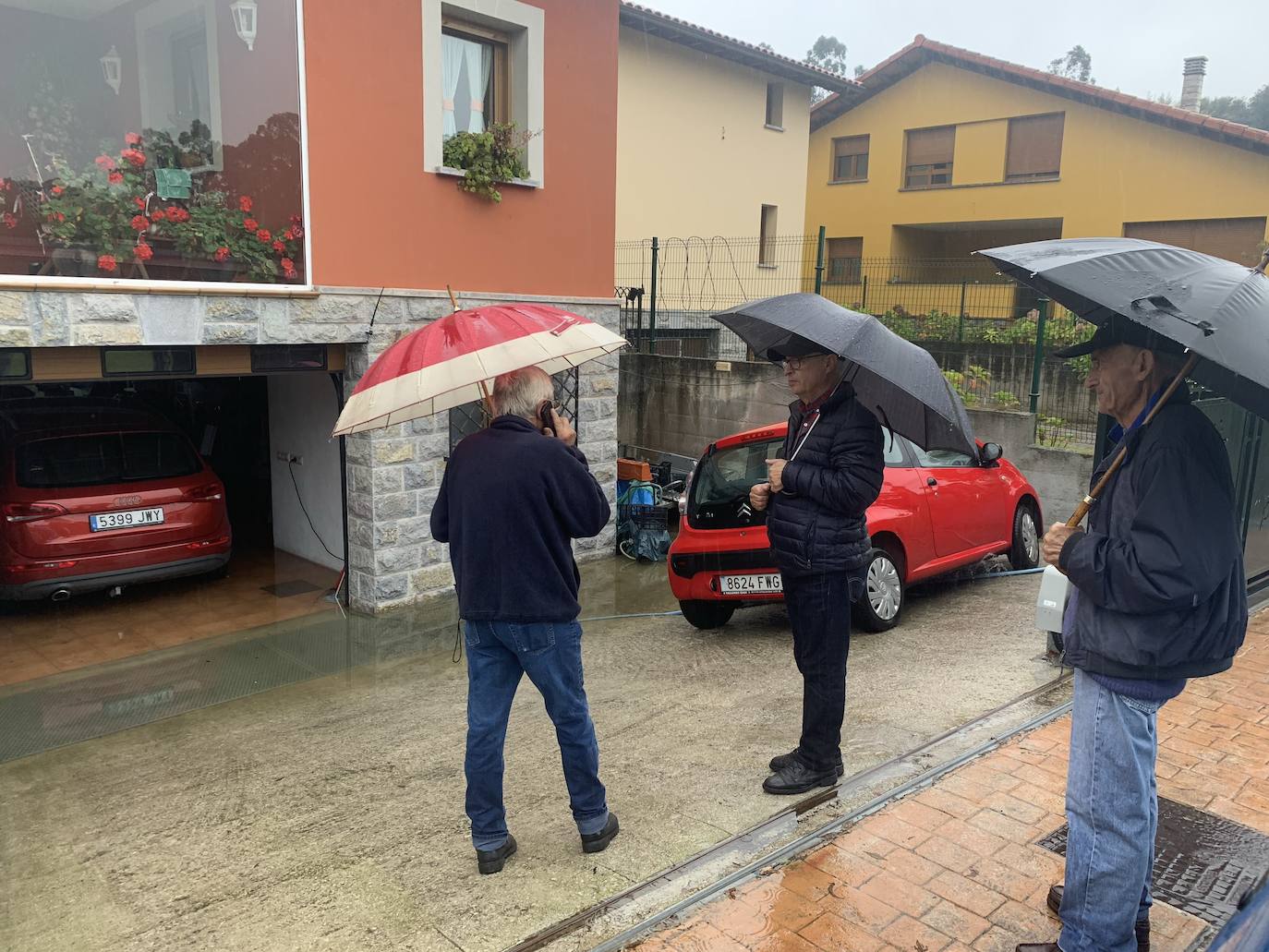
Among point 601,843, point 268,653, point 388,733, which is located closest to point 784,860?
point 601,843

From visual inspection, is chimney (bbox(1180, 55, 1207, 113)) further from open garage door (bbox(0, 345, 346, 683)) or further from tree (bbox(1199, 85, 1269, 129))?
open garage door (bbox(0, 345, 346, 683))

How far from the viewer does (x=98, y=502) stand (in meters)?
7.20

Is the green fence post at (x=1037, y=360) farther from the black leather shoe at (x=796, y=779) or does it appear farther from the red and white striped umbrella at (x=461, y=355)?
the red and white striped umbrella at (x=461, y=355)

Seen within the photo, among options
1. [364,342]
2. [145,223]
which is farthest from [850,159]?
[145,223]

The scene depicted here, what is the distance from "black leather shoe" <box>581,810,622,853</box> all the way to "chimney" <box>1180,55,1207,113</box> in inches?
1163

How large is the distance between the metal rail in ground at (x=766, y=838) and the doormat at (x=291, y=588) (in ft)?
18.4

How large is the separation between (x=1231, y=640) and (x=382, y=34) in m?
6.96

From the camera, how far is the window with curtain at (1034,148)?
23484mm

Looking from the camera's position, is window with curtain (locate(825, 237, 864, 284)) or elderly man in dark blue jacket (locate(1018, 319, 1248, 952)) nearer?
elderly man in dark blue jacket (locate(1018, 319, 1248, 952))

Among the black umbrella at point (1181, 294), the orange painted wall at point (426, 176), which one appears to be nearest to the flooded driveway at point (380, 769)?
the black umbrella at point (1181, 294)

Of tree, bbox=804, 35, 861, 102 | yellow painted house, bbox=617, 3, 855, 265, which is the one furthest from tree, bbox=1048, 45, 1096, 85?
yellow painted house, bbox=617, 3, 855, 265

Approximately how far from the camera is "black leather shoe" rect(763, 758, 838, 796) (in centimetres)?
393

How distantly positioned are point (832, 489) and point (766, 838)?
1.43 meters

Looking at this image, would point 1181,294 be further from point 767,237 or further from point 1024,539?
point 767,237
